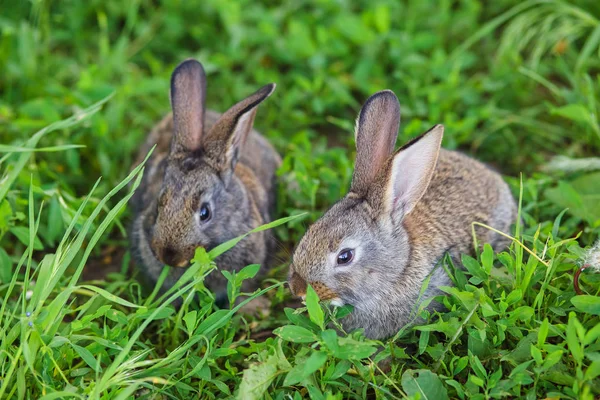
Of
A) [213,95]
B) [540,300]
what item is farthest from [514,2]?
[540,300]

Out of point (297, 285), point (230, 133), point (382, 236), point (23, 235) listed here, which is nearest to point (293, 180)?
point (230, 133)

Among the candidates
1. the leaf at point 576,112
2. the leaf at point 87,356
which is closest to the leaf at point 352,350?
the leaf at point 87,356

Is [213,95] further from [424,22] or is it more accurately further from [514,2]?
[514,2]

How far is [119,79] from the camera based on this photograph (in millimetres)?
5938

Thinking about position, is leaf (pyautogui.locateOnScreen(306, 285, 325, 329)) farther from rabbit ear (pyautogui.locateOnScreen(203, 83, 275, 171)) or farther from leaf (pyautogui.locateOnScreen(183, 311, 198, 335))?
rabbit ear (pyautogui.locateOnScreen(203, 83, 275, 171))

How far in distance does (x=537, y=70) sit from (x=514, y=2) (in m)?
0.83

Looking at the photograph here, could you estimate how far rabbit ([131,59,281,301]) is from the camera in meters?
4.01

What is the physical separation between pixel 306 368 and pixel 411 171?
3.79 feet

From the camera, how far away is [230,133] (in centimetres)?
420

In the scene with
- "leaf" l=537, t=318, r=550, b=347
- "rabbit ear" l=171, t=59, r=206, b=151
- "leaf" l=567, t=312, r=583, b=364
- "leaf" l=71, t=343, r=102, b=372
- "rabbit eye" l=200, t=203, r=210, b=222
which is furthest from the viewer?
"rabbit ear" l=171, t=59, r=206, b=151

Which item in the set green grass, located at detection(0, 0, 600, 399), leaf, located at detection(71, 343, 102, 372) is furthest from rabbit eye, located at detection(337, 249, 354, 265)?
leaf, located at detection(71, 343, 102, 372)

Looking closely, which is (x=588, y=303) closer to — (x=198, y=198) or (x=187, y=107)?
(x=198, y=198)

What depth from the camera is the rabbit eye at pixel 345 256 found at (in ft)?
11.9

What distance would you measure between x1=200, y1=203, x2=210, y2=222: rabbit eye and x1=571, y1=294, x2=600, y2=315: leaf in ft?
6.48
